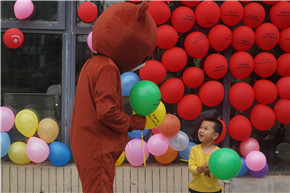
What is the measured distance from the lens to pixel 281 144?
5.22 m

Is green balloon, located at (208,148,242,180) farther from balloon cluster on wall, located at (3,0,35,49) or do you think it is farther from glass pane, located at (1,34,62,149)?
balloon cluster on wall, located at (3,0,35,49)

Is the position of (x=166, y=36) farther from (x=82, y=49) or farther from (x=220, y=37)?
(x=82, y=49)

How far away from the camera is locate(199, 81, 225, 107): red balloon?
4.71m

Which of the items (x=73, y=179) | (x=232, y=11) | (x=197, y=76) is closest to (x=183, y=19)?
(x=232, y=11)

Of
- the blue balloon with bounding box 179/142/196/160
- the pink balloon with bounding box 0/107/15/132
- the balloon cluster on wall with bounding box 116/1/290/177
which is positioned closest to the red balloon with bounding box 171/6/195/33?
the balloon cluster on wall with bounding box 116/1/290/177

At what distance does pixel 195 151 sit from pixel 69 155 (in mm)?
1928

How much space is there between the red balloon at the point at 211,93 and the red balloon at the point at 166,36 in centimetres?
67

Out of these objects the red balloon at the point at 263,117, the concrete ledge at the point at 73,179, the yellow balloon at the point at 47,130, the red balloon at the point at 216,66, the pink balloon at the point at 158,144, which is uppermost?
the red balloon at the point at 216,66

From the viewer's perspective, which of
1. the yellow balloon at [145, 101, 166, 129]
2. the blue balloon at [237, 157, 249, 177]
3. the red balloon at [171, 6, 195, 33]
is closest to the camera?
the yellow balloon at [145, 101, 166, 129]

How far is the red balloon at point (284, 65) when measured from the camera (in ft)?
16.0

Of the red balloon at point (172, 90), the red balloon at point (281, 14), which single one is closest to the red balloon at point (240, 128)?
the red balloon at point (172, 90)

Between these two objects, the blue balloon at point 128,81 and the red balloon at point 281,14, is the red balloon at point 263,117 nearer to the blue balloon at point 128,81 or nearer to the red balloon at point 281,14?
A: the red balloon at point 281,14

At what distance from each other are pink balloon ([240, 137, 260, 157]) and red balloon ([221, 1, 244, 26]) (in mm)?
1528

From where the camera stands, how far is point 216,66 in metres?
4.75
